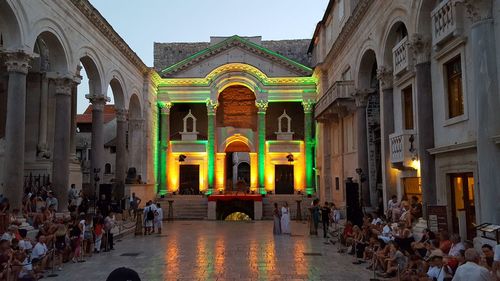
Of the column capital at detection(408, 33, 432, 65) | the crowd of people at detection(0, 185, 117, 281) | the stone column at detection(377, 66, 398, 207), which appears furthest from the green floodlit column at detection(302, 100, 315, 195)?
the column capital at detection(408, 33, 432, 65)

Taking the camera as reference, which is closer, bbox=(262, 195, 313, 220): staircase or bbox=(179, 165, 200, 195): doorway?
bbox=(262, 195, 313, 220): staircase

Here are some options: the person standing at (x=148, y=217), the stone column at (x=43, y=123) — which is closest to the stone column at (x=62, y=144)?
the stone column at (x=43, y=123)

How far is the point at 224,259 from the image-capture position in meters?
13.6

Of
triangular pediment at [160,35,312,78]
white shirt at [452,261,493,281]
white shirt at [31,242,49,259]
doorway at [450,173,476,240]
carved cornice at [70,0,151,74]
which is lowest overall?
white shirt at [31,242,49,259]

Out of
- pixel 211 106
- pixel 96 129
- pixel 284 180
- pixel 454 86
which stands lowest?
pixel 284 180

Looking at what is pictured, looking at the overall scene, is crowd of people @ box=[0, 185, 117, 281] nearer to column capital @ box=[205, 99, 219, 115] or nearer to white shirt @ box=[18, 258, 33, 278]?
white shirt @ box=[18, 258, 33, 278]

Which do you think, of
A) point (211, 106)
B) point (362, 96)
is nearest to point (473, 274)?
point (362, 96)

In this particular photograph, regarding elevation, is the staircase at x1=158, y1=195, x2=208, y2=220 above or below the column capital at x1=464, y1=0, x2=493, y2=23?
below

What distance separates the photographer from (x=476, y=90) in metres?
10.1

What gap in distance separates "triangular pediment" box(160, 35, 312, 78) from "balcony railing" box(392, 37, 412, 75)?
1855 cm

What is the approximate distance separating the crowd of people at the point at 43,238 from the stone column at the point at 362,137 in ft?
36.5

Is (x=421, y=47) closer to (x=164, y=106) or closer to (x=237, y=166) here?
(x=164, y=106)

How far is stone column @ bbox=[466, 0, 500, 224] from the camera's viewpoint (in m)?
9.77

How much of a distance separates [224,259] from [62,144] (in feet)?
31.6
